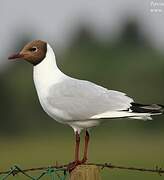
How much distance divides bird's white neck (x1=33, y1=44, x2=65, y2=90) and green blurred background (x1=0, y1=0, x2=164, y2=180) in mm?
9352

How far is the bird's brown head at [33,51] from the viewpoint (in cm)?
617

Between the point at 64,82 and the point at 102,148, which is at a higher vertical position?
the point at 64,82

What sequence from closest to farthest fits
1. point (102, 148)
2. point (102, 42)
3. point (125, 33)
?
point (102, 148), point (102, 42), point (125, 33)

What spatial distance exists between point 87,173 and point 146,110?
873 mm

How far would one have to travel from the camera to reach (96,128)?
2114 cm

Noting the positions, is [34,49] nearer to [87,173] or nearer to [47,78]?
[47,78]

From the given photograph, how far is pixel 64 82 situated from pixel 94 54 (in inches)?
862

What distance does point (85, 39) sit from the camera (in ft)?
108

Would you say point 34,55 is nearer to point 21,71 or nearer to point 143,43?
point 21,71

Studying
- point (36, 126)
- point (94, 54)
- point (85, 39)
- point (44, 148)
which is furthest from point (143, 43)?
point (44, 148)

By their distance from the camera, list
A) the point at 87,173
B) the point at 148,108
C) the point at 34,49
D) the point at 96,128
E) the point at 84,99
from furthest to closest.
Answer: the point at 96,128 → the point at 34,49 → the point at 84,99 → the point at 148,108 → the point at 87,173

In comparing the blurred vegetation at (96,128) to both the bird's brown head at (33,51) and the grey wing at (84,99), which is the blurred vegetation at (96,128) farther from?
the grey wing at (84,99)

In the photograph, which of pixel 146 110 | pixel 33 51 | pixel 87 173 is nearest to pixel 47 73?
pixel 33 51

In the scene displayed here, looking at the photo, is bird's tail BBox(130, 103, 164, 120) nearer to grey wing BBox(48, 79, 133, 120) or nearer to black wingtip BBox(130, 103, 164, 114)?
black wingtip BBox(130, 103, 164, 114)
